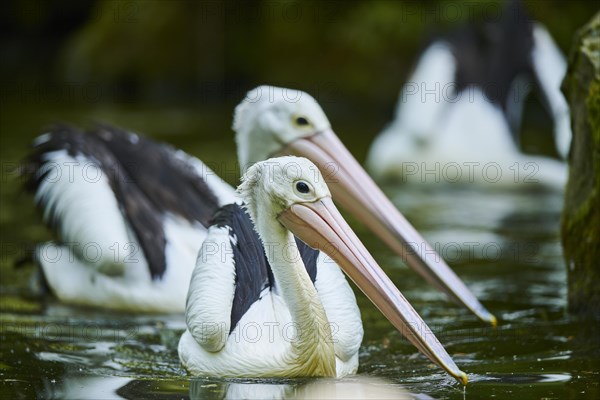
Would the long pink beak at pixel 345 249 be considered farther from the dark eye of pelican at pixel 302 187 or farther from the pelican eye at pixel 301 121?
the pelican eye at pixel 301 121

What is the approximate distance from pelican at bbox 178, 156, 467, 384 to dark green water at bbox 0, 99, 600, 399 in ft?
0.40

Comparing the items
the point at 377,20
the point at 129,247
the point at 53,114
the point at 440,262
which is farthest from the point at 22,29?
the point at 440,262

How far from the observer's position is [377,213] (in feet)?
19.1

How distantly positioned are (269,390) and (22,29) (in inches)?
572

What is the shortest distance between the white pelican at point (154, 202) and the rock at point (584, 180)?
0.51 meters

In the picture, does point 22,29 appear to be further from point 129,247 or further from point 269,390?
point 269,390

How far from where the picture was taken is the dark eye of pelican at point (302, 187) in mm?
4484

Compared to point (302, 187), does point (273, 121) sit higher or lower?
higher

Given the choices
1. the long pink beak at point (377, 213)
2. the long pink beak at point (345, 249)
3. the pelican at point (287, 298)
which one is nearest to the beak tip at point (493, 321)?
the long pink beak at point (377, 213)

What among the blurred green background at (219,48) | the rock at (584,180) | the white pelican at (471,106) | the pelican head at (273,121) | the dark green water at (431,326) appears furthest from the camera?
the blurred green background at (219,48)

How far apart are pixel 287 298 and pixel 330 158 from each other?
1567 millimetres

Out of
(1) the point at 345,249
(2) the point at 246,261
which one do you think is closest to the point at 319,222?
(1) the point at 345,249

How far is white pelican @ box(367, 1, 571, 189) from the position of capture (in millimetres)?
9898

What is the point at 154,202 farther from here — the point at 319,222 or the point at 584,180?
the point at 584,180
